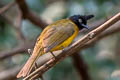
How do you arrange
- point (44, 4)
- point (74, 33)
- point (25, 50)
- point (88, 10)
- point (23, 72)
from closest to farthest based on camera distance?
point (23, 72), point (74, 33), point (25, 50), point (88, 10), point (44, 4)

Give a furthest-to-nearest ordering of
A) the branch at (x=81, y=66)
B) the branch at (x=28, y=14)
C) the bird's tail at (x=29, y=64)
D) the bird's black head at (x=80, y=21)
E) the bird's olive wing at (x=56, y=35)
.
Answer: the branch at (x=81, y=66)
the branch at (x=28, y=14)
the bird's black head at (x=80, y=21)
the bird's olive wing at (x=56, y=35)
the bird's tail at (x=29, y=64)

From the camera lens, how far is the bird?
112 inches

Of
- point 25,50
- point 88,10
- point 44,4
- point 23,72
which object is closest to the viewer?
point 23,72

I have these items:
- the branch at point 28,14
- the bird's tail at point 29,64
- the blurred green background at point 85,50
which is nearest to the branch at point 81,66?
the blurred green background at point 85,50

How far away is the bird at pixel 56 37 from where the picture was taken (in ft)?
9.37

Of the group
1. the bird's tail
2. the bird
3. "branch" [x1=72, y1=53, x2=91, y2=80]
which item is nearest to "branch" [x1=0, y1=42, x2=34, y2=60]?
"branch" [x1=72, y1=53, x2=91, y2=80]

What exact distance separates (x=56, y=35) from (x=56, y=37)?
54 millimetres

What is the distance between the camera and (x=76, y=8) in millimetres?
4875

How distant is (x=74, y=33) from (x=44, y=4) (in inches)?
79.4

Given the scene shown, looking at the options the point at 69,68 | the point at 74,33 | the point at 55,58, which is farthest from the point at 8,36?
the point at 55,58

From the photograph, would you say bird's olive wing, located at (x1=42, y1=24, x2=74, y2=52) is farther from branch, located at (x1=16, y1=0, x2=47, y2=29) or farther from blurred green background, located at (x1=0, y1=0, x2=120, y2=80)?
blurred green background, located at (x1=0, y1=0, x2=120, y2=80)

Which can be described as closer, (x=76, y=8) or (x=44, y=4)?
(x=76, y=8)

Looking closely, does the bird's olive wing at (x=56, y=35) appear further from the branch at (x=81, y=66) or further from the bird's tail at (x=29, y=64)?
the branch at (x=81, y=66)

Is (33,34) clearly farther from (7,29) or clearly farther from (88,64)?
(88,64)
